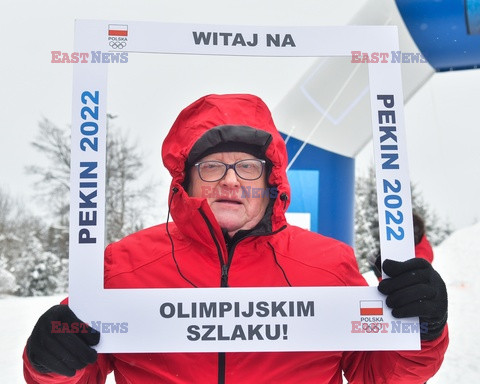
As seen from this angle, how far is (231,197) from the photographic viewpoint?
5.33 feet

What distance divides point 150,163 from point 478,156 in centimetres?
506

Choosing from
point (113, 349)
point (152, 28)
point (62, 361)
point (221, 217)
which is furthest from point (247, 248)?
point (152, 28)

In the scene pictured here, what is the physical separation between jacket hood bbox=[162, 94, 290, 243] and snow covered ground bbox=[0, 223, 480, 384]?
3722 millimetres

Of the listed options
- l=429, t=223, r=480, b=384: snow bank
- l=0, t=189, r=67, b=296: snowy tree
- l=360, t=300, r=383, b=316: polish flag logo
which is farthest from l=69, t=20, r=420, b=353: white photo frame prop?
l=0, t=189, r=67, b=296: snowy tree

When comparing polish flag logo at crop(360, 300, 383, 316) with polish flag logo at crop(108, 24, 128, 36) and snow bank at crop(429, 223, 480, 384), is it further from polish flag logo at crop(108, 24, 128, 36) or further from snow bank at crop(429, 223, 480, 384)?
snow bank at crop(429, 223, 480, 384)

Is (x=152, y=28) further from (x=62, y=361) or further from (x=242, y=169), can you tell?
(x=62, y=361)

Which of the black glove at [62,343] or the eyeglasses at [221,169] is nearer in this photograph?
the black glove at [62,343]

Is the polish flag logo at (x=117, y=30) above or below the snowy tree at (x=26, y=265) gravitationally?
below

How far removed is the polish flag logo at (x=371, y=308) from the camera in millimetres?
1458

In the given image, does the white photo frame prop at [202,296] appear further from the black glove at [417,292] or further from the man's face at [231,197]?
the man's face at [231,197]

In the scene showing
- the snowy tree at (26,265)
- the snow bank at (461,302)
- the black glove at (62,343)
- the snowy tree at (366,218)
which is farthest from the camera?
the snowy tree at (26,265)

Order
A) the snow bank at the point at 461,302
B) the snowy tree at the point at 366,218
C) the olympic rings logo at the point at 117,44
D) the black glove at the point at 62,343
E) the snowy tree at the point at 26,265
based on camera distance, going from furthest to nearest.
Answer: the snowy tree at the point at 26,265 → the snow bank at the point at 461,302 → the snowy tree at the point at 366,218 → the olympic rings logo at the point at 117,44 → the black glove at the point at 62,343

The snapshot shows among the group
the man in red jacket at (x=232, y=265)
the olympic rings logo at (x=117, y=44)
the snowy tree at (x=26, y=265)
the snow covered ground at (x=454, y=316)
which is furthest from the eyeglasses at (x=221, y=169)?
the snowy tree at (x=26, y=265)

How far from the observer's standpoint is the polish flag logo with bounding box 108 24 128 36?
154 centimetres
